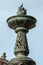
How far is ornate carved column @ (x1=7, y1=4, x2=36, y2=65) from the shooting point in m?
11.1

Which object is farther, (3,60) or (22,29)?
(3,60)

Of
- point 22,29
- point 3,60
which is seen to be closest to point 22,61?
point 22,29

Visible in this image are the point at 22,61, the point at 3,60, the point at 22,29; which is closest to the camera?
the point at 22,61

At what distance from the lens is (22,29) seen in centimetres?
1170

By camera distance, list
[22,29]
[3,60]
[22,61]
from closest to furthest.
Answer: [22,61] < [22,29] < [3,60]

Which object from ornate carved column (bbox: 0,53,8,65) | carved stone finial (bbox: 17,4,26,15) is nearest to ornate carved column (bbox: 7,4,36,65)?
carved stone finial (bbox: 17,4,26,15)

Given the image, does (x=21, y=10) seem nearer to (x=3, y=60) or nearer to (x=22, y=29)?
(x=22, y=29)

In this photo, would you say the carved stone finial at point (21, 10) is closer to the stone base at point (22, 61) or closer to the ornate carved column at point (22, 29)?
the ornate carved column at point (22, 29)

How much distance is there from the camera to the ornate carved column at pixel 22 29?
11136 millimetres

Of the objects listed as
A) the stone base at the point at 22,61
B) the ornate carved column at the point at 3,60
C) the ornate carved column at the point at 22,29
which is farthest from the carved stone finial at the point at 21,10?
the ornate carved column at the point at 3,60

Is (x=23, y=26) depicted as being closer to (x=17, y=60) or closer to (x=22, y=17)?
(x=22, y=17)

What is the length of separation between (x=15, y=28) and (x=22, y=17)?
1.55 feet

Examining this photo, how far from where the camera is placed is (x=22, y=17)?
38.1ft

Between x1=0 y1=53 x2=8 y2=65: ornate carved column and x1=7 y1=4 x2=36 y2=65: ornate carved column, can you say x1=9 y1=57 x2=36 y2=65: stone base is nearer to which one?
x1=7 y1=4 x2=36 y2=65: ornate carved column
